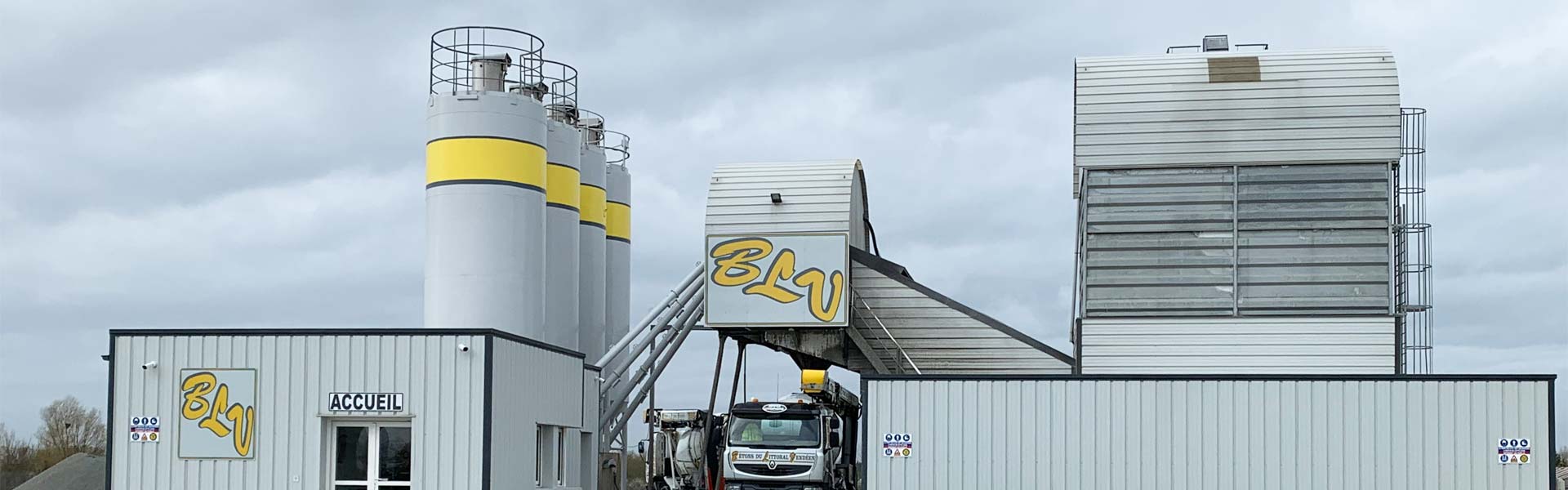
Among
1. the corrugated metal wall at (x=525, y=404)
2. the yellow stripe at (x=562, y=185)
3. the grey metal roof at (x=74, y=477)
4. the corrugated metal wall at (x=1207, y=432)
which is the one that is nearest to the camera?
the corrugated metal wall at (x=525, y=404)

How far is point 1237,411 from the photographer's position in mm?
24625

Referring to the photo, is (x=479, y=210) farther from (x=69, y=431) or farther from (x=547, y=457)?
(x=69, y=431)

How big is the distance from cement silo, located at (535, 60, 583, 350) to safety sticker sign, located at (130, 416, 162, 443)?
47.6 ft

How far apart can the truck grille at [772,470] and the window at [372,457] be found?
10.2 meters

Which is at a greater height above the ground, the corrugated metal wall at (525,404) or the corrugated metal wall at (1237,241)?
the corrugated metal wall at (1237,241)

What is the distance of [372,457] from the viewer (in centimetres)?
2431

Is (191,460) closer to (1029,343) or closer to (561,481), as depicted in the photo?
(561,481)

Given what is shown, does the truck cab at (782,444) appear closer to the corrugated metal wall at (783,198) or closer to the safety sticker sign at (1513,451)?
the corrugated metal wall at (783,198)

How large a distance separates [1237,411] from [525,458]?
35.8 feet

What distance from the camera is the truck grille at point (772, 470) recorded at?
32.9 metres

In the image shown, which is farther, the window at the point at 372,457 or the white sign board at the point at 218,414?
the white sign board at the point at 218,414

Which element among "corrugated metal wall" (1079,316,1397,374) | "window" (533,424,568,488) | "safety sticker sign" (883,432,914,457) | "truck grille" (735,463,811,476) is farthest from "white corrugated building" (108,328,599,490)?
"corrugated metal wall" (1079,316,1397,374)

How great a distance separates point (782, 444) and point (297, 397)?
11.6 m

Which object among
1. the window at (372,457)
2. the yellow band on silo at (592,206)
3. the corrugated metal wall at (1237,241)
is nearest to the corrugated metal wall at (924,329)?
the corrugated metal wall at (1237,241)
